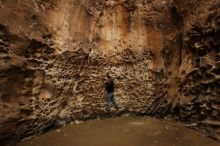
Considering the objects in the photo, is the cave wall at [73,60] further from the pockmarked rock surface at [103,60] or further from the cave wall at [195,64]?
the cave wall at [195,64]

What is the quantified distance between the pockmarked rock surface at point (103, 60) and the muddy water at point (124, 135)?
0.13m

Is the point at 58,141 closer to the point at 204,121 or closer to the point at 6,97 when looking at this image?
the point at 6,97

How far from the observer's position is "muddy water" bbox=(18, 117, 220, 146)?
8.05 ft

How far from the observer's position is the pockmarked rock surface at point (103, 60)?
8.05 feet

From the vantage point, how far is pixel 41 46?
2.62 meters

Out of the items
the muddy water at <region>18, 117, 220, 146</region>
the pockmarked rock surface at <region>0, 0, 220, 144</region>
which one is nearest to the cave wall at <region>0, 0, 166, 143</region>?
the pockmarked rock surface at <region>0, 0, 220, 144</region>

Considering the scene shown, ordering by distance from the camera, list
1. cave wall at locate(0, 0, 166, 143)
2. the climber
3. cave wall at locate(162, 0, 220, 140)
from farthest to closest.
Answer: the climber
cave wall at locate(162, 0, 220, 140)
cave wall at locate(0, 0, 166, 143)

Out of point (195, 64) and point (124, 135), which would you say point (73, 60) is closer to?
point (124, 135)

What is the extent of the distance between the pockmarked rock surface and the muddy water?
5.3 inches

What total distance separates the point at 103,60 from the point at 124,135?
1.05 metres

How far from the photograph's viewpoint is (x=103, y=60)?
124 inches

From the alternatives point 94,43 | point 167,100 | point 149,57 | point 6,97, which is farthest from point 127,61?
Result: point 6,97

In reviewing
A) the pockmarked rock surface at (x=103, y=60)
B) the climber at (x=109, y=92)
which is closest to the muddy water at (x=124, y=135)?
the pockmarked rock surface at (x=103, y=60)

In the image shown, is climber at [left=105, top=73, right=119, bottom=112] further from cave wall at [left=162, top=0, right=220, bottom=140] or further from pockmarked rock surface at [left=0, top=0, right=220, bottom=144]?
cave wall at [left=162, top=0, right=220, bottom=140]
